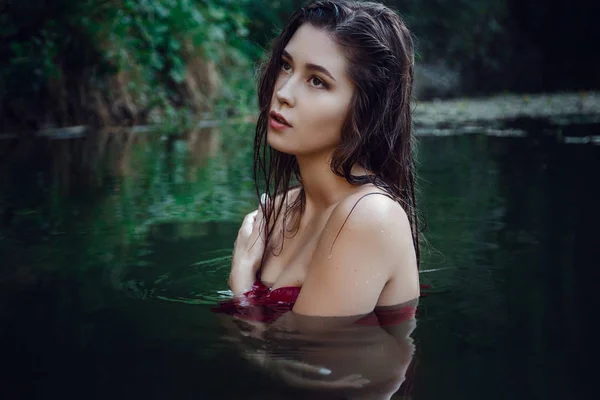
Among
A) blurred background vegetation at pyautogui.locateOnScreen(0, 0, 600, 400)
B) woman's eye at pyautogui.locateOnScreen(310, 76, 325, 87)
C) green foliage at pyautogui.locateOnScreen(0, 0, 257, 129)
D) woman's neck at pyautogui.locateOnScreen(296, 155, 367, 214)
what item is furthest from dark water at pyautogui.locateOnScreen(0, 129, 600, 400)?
green foliage at pyautogui.locateOnScreen(0, 0, 257, 129)

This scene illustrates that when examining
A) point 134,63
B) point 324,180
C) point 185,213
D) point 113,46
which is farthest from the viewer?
point 134,63

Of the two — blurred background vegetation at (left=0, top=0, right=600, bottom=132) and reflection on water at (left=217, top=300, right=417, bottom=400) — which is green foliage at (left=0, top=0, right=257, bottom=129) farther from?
reflection on water at (left=217, top=300, right=417, bottom=400)

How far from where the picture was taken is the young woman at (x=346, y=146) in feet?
7.64

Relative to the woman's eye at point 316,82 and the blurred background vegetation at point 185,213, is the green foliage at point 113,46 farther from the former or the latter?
the woman's eye at point 316,82

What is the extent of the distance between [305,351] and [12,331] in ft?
2.84

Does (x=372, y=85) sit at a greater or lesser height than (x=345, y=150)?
greater

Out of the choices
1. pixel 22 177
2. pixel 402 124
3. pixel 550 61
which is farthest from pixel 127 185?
pixel 550 61

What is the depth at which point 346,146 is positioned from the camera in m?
2.50

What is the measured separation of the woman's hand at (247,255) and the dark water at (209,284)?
0.09m

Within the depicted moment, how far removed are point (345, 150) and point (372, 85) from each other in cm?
21

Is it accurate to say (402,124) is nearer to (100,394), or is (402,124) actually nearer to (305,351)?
(305,351)

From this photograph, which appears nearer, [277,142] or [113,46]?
[277,142]

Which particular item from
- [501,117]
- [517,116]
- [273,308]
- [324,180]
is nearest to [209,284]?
[273,308]

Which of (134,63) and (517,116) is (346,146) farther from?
(517,116)
